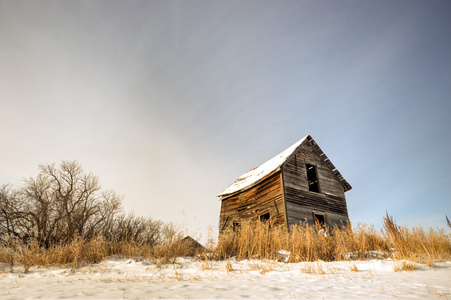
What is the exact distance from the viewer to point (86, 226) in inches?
752

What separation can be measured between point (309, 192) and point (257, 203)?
316 centimetres

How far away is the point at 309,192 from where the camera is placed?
1342 cm

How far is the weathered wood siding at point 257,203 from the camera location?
1241 cm

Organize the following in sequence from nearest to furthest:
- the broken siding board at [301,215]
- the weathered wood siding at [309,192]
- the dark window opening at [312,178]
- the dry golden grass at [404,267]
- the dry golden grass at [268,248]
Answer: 1. the dry golden grass at [404,267]
2. the dry golden grass at [268,248]
3. the broken siding board at [301,215]
4. the weathered wood siding at [309,192]
5. the dark window opening at [312,178]

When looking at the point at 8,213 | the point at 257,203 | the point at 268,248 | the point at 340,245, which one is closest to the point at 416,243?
the point at 340,245

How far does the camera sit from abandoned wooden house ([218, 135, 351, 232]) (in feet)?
40.8

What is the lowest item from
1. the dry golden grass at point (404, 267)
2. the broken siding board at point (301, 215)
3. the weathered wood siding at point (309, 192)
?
the dry golden grass at point (404, 267)

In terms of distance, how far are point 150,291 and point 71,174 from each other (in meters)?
20.9

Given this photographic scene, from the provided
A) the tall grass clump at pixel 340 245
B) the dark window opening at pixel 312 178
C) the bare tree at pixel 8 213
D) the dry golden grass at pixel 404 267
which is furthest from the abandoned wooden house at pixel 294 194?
the bare tree at pixel 8 213

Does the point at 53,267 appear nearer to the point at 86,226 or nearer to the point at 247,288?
the point at 247,288

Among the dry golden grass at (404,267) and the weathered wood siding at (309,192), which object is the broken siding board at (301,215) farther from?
the dry golden grass at (404,267)

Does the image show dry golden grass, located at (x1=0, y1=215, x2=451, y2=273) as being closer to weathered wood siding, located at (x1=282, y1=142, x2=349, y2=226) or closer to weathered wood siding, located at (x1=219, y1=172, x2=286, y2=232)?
weathered wood siding, located at (x1=219, y1=172, x2=286, y2=232)

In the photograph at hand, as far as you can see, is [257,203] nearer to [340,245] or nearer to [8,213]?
[340,245]

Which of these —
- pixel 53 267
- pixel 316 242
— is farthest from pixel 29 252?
pixel 316 242
